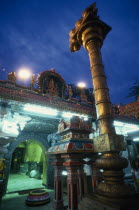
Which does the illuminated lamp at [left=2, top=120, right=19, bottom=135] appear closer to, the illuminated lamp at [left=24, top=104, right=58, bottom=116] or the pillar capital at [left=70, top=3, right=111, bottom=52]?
the illuminated lamp at [left=24, top=104, right=58, bottom=116]

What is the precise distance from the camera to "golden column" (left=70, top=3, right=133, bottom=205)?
2.20 metres

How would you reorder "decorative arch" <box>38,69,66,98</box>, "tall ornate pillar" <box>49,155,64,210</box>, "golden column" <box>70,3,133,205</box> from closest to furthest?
"golden column" <box>70,3,133,205</box> → "tall ornate pillar" <box>49,155,64,210</box> → "decorative arch" <box>38,69,66,98</box>

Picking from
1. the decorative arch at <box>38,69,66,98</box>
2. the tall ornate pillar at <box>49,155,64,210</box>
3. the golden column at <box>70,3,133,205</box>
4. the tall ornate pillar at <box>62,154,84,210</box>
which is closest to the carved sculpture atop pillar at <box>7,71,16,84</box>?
the decorative arch at <box>38,69,66,98</box>

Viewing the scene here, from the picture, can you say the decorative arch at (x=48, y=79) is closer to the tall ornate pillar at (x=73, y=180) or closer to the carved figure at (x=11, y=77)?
the carved figure at (x=11, y=77)

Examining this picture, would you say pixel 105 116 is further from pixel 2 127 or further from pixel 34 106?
pixel 2 127

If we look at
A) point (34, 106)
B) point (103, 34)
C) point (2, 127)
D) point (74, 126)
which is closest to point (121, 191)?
point (74, 126)

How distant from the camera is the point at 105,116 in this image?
273cm

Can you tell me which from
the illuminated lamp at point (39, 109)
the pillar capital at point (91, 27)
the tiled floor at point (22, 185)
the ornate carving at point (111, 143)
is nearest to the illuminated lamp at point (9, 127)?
the illuminated lamp at point (39, 109)

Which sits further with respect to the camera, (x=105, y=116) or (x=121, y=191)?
(x=105, y=116)

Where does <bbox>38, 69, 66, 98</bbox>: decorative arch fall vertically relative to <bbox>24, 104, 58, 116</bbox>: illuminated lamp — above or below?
above

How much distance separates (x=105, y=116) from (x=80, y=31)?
104 inches

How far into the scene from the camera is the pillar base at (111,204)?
1760 mm

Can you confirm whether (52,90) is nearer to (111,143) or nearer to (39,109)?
(39,109)

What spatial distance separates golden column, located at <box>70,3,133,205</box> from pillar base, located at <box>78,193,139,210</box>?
79 mm
